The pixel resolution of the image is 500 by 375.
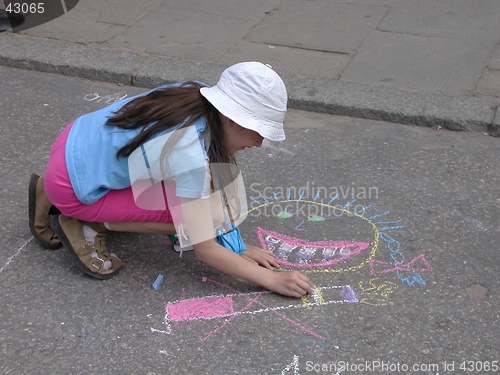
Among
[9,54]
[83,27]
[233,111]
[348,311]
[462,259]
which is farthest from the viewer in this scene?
[83,27]

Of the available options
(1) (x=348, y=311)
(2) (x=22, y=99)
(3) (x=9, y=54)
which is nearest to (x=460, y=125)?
(1) (x=348, y=311)

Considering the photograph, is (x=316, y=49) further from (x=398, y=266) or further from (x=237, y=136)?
(x=237, y=136)

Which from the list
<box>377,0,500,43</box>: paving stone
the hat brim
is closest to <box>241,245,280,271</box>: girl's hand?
the hat brim

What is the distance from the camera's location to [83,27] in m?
4.45

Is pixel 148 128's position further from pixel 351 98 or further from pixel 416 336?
pixel 351 98

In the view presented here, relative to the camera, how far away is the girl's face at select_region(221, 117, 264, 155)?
2.05 m

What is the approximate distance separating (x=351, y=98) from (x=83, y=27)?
2.00m

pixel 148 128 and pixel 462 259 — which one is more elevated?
pixel 148 128

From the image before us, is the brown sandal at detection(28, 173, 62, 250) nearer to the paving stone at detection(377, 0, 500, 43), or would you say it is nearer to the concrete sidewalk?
the concrete sidewalk

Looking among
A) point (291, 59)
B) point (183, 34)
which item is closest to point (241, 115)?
point (291, 59)

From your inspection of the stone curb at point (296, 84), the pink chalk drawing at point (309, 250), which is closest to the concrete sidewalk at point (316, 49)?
the stone curb at point (296, 84)

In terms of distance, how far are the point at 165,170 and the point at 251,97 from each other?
0.36 metres

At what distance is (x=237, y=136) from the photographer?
6.81ft

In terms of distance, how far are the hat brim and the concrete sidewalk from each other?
159cm
